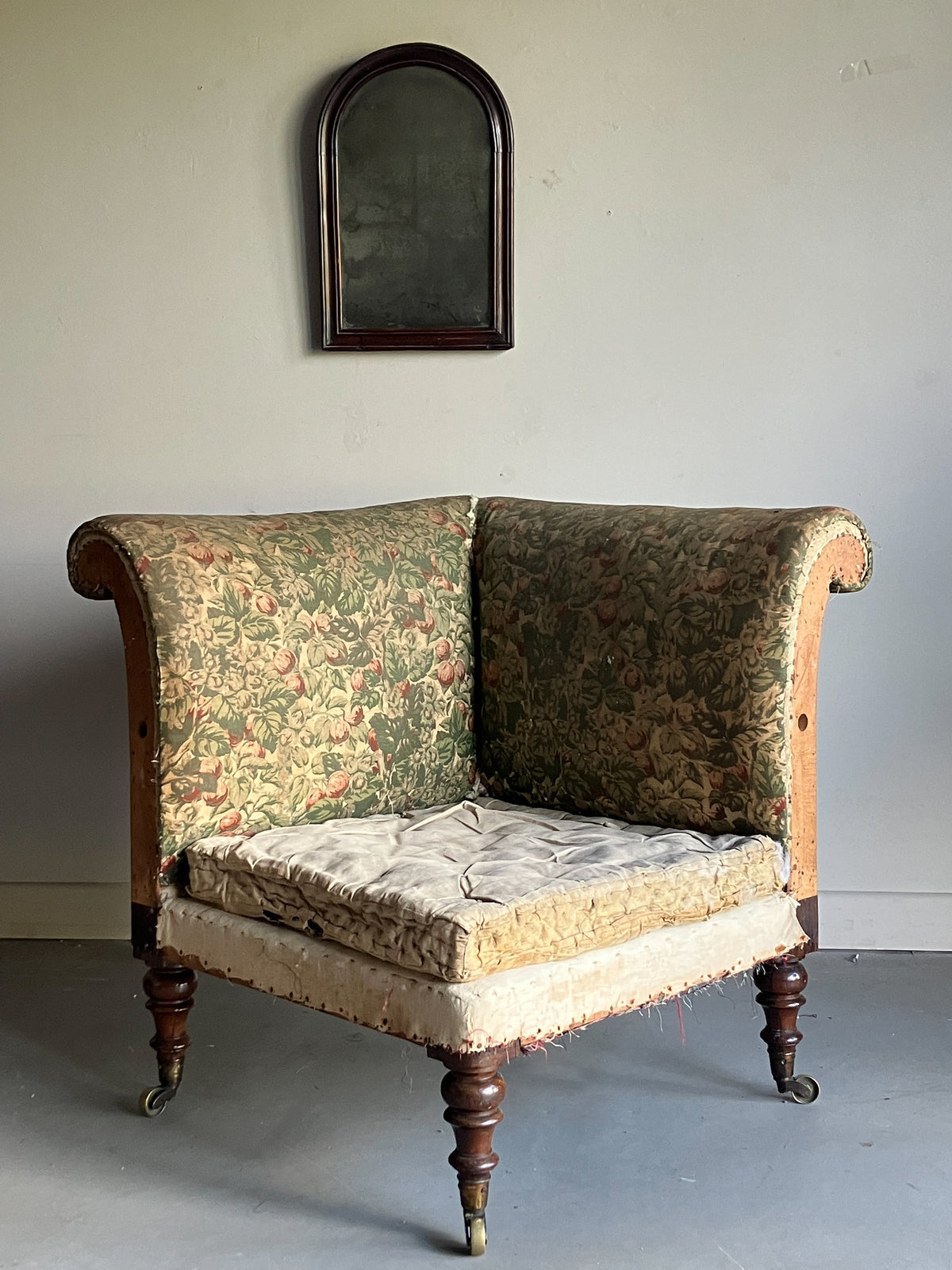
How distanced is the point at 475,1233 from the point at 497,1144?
0.27m

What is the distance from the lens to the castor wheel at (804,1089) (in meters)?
1.75

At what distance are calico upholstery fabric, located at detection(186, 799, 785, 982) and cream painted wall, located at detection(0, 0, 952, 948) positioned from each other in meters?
0.88

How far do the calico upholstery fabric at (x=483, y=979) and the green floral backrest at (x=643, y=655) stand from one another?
0.17 meters

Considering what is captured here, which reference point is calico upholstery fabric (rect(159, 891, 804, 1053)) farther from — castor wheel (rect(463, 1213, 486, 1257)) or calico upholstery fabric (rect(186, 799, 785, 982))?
castor wheel (rect(463, 1213, 486, 1257))

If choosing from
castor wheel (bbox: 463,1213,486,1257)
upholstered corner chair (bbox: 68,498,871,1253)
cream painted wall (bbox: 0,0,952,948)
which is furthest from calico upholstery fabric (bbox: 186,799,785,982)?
cream painted wall (bbox: 0,0,952,948)

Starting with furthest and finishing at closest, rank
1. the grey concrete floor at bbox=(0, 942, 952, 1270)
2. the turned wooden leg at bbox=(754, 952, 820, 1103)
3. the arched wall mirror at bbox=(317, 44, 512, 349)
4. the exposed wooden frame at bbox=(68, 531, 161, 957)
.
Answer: the arched wall mirror at bbox=(317, 44, 512, 349), the turned wooden leg at bbox=(754, 952, 820, 1103), the exposed wooden frame at bbox=(68, 531, 161, 957), the grey concrete floor at bbox=(0, 942, 952, 1270)

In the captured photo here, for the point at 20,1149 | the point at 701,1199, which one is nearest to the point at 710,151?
the point at 701,1199

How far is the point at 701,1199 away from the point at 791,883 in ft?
1.31

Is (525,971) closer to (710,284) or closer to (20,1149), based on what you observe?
(20,1149)

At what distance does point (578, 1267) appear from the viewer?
137cm

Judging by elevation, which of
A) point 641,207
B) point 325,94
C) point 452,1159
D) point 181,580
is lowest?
point 452,1159

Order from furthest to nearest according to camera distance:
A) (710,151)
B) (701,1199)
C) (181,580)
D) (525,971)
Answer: (710,151) < (181,580) < (701,1199) < (525,971)

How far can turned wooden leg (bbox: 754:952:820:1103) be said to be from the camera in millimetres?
1701

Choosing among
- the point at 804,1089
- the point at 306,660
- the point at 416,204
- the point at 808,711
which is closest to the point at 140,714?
the point at 306,660
